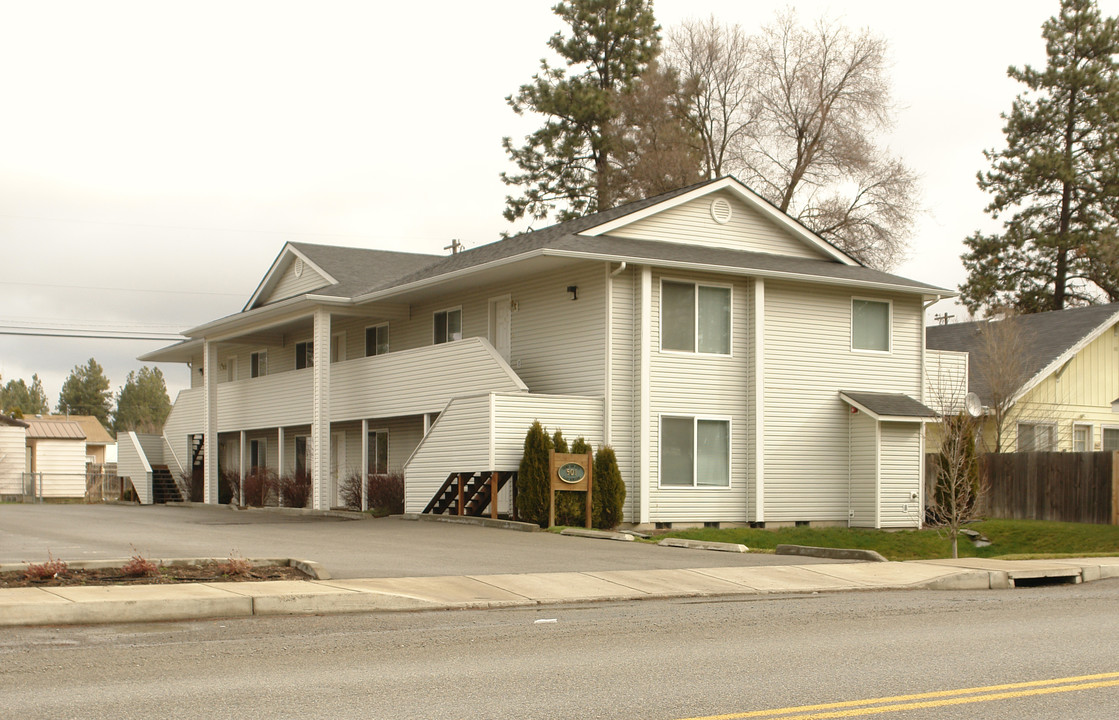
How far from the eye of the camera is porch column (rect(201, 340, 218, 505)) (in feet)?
120

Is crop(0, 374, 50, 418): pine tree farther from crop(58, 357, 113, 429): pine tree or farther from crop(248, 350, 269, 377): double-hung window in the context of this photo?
crop(248, 350, 269, 377): double-hung window

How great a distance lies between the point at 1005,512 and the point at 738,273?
9600 mm

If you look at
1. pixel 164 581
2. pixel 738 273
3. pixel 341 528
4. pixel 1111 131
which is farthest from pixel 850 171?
pixel 164 581

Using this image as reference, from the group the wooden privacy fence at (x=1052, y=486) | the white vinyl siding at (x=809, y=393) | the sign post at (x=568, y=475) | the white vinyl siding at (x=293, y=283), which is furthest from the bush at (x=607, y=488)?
the white vinyl siding at (x=293, y=283)

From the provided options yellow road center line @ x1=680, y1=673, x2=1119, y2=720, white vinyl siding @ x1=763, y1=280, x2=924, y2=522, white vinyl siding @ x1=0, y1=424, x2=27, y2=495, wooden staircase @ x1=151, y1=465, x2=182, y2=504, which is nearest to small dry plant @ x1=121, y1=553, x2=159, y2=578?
yellow road center line @ x1=680, y1=673, x2=1119, y2=720

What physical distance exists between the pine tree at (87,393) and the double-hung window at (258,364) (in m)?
101

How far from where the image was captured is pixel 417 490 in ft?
86.1

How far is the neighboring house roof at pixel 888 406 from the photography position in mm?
26641

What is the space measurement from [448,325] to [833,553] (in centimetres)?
1421

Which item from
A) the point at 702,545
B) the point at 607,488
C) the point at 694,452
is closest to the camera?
the point at 702,545

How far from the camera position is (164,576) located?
12930mm

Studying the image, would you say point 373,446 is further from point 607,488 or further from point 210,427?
point 607,488

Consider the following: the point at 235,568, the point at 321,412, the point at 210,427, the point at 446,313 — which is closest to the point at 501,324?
the point at 446,313

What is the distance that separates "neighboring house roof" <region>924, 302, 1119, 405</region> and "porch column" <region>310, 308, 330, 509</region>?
16.2m
